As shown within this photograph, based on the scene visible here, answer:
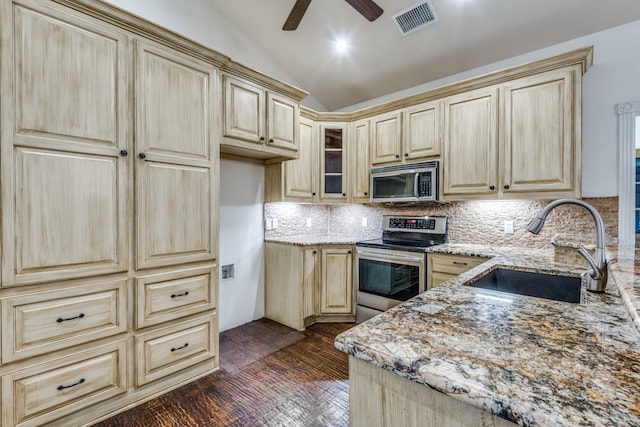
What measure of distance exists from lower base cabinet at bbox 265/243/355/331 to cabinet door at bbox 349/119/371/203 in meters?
0.67

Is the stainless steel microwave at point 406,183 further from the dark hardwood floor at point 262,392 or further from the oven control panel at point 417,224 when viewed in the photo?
the dark hardwood floor at point 262,392

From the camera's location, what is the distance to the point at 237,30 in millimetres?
3082

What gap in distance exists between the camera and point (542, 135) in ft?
7.82

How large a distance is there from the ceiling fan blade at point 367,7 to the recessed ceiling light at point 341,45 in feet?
2.59

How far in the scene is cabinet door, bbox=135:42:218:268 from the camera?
1912mm

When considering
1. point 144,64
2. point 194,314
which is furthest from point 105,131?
point 194,314

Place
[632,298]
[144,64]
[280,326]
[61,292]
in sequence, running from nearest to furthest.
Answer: [632,298]
[61,292]
[144,64]
[280,326]

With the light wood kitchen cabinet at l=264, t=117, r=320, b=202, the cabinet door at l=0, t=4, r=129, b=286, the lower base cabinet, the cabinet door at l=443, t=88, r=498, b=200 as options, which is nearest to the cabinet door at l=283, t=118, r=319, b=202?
the light wood kitchen cabinet at l=264, t=117, r=320, b=202

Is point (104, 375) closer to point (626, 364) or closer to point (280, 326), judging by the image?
point (280, 326)

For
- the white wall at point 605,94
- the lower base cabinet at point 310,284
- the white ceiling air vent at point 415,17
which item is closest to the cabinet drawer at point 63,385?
the lower base cabinet at point 310,284

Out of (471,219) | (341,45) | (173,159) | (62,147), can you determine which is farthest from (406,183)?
(62,147)

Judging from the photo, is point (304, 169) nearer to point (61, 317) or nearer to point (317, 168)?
point (317, 168)

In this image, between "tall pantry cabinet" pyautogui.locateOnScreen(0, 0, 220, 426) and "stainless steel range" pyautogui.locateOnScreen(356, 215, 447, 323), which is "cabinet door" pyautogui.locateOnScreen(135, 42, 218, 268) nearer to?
"tall pantry cabinet" pyautogui.locateOnScreen(0, 0, 220, 426)

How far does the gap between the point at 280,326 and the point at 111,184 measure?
Result: 2124mm
